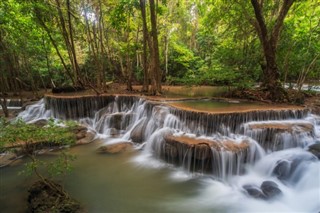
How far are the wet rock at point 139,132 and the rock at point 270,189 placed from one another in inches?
189

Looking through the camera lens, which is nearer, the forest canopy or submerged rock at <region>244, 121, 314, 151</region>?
submerged rock at <region>244, 121, 314, 151</region>

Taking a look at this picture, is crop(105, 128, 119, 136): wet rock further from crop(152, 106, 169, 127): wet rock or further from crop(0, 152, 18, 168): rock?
crop(0, 152, 18, 168): rock

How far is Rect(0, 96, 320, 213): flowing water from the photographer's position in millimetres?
5535

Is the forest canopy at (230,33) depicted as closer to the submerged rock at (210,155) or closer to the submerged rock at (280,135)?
the submerged rock at (280,135)

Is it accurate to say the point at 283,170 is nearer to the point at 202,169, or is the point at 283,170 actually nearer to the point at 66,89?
the point at 202,169

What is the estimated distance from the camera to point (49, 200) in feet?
15.7

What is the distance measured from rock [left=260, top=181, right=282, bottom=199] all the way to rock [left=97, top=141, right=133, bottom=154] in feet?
15.9

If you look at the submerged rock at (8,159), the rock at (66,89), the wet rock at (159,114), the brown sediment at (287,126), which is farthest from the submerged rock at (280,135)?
the rock at (66,89)

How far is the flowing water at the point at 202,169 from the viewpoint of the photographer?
5535 millimetres

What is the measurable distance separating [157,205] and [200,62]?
54.4 feet

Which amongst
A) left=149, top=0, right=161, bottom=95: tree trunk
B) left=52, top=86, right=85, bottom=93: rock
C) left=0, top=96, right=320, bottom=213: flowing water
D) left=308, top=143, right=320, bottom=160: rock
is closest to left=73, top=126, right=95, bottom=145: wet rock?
left=0, top=96, right=320, bottom=213: flowing water

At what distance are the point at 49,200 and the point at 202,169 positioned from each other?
4061mm

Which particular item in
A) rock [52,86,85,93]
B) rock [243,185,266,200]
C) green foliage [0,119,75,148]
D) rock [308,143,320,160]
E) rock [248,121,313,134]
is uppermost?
rock [52,86,85,93]

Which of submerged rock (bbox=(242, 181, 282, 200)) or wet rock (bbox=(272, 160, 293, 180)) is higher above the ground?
wet rock (bbox=(272, 160, 293, 180))
